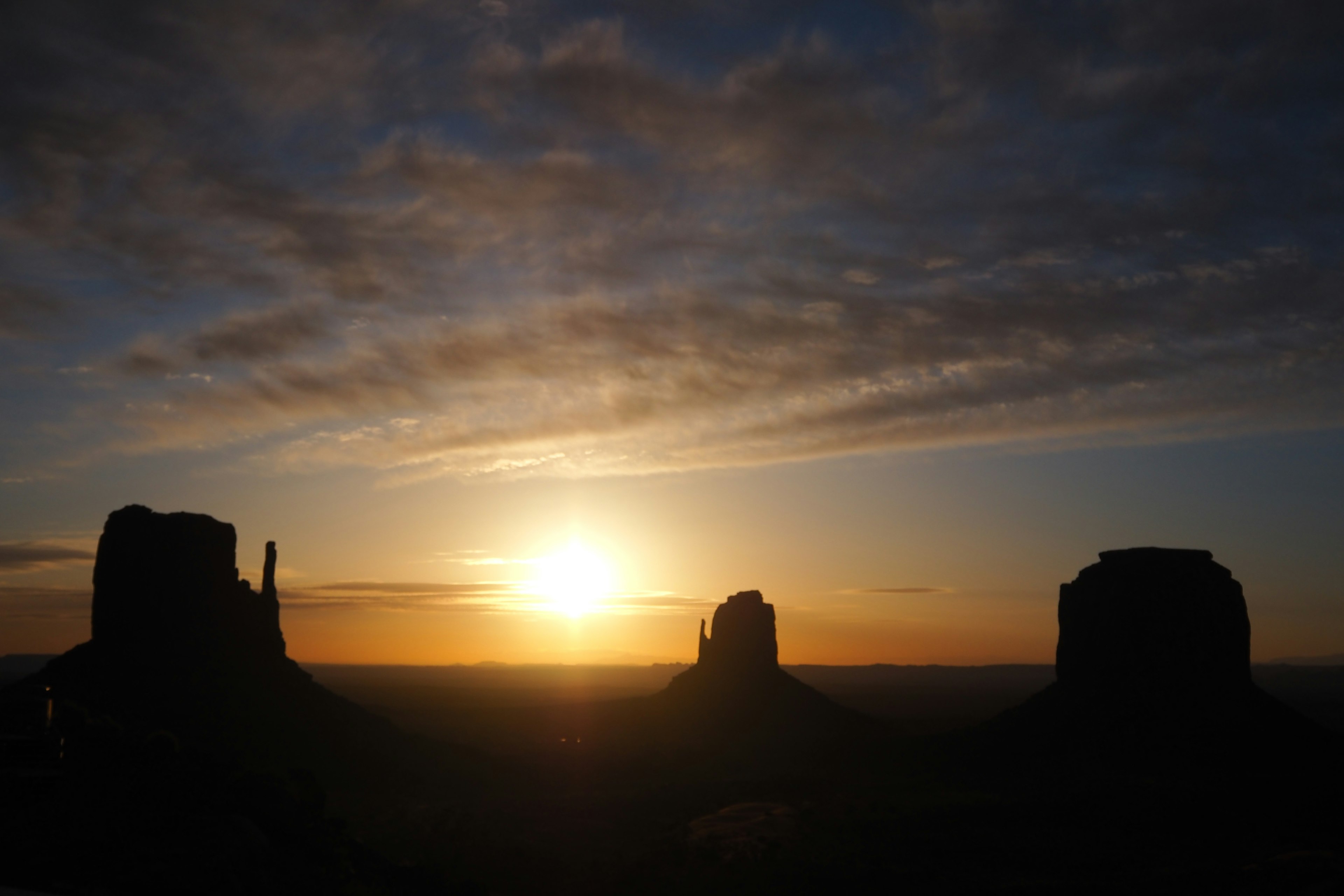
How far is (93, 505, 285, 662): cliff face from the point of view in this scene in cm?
6938

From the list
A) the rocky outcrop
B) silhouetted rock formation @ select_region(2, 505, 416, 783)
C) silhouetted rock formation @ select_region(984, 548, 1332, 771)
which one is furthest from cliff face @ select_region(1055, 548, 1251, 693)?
silhouetted rock formation @ select_region(2, 505, 416, 783)

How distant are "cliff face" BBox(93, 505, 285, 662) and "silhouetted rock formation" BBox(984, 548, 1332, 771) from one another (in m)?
61.0

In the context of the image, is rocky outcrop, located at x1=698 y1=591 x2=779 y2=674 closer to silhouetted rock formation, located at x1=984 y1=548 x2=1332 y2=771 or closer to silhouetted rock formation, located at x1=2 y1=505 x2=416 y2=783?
silhouetted rock formation, located at x1=984 y1=548 x2=1332 y2=771

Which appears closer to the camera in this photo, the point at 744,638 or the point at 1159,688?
the point at 1159,688

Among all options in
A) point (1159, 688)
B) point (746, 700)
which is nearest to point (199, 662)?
point (746, 700)

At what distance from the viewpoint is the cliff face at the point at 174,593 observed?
69.4m

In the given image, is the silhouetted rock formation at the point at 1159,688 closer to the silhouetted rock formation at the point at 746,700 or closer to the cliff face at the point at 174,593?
the silhouetted rock formation at the point at 746,700

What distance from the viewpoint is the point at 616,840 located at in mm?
61688

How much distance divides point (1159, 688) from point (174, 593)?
75722 millimetres

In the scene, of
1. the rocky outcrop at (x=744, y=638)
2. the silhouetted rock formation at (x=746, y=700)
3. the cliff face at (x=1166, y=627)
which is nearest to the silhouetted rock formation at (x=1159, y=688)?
the cliff face at (x=1166, y=627)

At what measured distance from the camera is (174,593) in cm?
7056

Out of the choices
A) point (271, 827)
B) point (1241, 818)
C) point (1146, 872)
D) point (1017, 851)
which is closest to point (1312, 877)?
point (1146, 872)

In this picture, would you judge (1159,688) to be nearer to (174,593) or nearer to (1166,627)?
(1166,627)

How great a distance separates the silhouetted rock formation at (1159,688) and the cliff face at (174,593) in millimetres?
61024
